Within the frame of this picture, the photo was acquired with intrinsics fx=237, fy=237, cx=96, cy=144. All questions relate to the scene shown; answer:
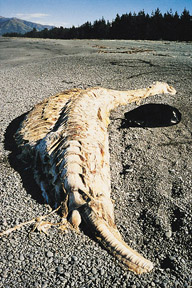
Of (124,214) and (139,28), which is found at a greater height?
(139,28)

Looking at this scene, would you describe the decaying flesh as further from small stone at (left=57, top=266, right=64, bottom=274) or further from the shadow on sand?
small stone at (left=57, top=266, right=64, bottom=274)

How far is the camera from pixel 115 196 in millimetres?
2150

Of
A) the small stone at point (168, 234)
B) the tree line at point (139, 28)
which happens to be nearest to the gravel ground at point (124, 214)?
the small stone at point (168, 234)

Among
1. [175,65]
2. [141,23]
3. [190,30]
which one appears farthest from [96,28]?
[175,65]

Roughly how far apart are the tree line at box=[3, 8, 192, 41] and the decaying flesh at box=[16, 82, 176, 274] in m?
23.3

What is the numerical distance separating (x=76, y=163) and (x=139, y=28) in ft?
93.9

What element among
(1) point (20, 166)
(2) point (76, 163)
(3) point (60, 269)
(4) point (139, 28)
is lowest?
(3) point (60, 269)

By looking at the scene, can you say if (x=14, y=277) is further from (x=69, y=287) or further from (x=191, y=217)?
(x=191, y=217)

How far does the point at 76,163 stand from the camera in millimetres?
1951

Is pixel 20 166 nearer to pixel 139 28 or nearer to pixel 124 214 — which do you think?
pixel 124 214

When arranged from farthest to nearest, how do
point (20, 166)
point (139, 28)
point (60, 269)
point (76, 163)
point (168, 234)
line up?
point (139, 28)
point (20, 166)
point (76, 163)
point (168, 234)
point (60, 269)

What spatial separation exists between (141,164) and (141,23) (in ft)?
93.1

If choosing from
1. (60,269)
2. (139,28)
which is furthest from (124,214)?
(139,28)

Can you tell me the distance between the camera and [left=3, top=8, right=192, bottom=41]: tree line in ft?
79.5
